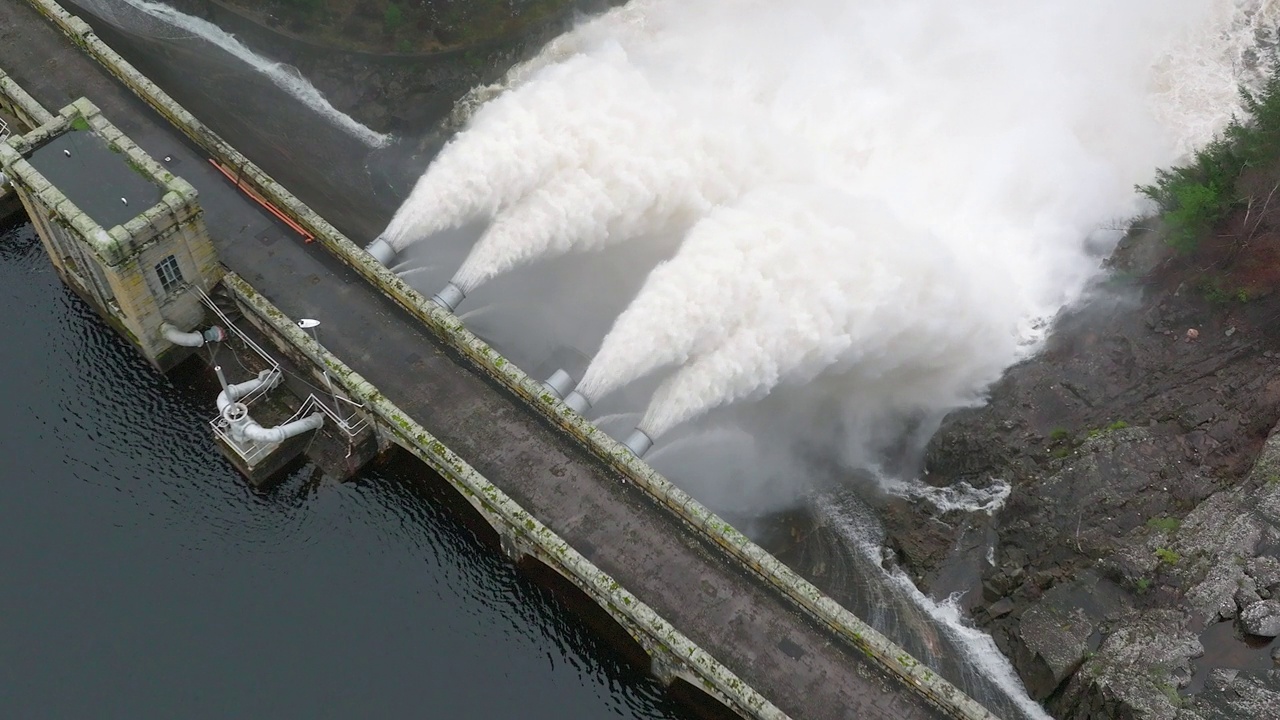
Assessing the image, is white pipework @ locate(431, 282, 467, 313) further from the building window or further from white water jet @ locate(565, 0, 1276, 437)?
the building window

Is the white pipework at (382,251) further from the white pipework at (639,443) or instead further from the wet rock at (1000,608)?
the wet rock at (1000,608)

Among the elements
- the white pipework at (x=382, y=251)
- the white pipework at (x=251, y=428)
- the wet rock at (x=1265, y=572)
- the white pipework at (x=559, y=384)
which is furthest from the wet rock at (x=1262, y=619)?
the white pipework at (x=382, y=251)

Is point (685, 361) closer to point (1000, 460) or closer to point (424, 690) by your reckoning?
point (1000, 460)

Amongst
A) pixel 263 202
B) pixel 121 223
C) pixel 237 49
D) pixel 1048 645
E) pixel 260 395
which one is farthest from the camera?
pixel 237 49

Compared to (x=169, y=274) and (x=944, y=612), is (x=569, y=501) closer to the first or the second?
(x=944, y=612)

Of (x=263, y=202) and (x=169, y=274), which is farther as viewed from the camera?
(x=263, y=202)

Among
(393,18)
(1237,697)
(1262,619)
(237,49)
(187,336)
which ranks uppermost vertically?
(393,18)

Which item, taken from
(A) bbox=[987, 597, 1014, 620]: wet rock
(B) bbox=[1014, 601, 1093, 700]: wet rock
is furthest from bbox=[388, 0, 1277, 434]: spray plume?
(B) bbox=[1014, 601, 1093, 700]: wet rock

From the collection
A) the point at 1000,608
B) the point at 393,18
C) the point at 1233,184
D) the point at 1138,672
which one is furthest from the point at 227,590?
the point at 1233,184
